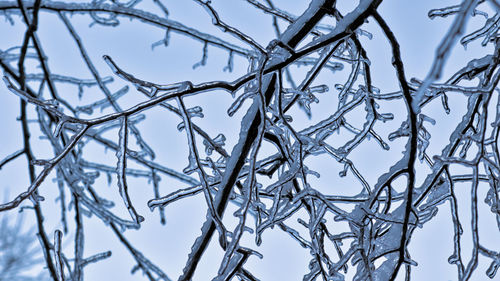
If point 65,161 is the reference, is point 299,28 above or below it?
below

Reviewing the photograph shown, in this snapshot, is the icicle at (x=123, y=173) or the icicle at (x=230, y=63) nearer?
the icicle at (x=123, y=173)

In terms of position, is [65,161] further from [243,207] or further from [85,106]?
[243,207]

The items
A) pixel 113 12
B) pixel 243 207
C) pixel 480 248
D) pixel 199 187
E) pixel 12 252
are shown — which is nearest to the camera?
pixel 243 207

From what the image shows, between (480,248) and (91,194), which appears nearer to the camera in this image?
(480,248)

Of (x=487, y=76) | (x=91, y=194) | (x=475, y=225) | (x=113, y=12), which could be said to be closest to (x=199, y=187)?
(x=475, y=225)

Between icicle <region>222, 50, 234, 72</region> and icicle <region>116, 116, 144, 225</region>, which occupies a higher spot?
icicle <region>222, 50, 234, 72</region>

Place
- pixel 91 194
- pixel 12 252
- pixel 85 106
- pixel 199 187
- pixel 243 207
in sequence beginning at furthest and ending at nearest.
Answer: pixel 12 252, pixel 85 106, pixel 91 194, pixel 199 187, pixel 243 207

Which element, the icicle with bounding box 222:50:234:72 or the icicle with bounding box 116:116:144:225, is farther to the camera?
the icicle with bounding box 222:50:234:72

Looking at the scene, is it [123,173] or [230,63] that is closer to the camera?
[123,173]

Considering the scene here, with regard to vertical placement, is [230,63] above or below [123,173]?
above

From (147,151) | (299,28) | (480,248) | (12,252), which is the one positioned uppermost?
(12,252)

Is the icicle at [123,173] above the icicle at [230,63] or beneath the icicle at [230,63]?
beneath
